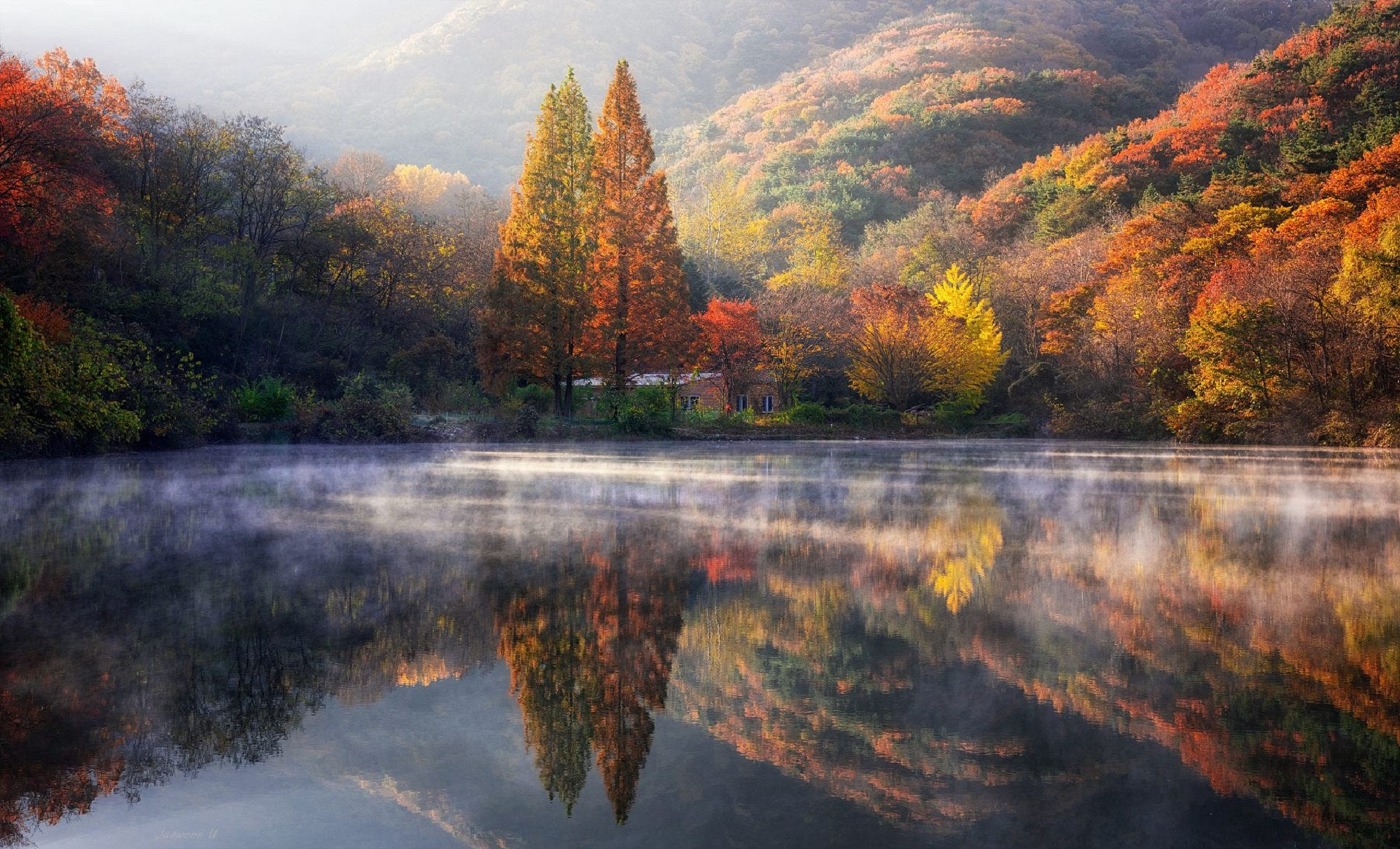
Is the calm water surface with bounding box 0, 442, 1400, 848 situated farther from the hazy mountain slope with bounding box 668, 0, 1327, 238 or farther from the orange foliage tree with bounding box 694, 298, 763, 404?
the hazy mountain slope with bounding box 668, 0, 1327, 238

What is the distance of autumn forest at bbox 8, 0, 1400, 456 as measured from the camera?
21.3m

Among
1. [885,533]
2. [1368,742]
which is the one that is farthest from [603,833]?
[885,533]

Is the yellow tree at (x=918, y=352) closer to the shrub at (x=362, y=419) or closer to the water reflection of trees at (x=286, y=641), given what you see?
the shrub at (x=362, y=419)

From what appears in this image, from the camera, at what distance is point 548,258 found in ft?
93.9

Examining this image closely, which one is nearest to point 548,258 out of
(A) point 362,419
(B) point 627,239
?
(B) point 627,239

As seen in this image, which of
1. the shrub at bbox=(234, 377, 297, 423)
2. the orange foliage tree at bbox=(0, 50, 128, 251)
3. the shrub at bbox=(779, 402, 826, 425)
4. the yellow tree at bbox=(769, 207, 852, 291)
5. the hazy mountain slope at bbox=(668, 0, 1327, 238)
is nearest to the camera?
the orange foliage tree at bbox=(0, 50, 128, 251)

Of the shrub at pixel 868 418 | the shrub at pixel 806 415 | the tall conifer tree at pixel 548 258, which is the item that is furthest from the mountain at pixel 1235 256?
the tall conifer tree at pixel 548 258

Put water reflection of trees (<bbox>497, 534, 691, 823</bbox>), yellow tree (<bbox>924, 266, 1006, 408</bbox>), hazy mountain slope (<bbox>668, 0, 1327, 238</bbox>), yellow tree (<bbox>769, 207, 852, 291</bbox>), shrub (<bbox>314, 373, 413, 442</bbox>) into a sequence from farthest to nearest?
hazy mountain slope (<bbox>668, 0, 1327, 238</bbox>), yellow tree (<bbox>769, 207, 852, 291</bbox>), yellow tree (<bbox>924, 266, 1006, 408</bbox>), shrub (<bbox>314, 373, 413, 442</bbox>), water reflection of trees (<bbox>497, 534, 691, 823</bbox>)

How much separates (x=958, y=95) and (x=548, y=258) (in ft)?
197

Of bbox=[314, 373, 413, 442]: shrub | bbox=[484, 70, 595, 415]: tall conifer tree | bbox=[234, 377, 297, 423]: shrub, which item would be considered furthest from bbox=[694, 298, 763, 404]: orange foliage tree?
bbox=[234, 377, 297, 423]: shrub

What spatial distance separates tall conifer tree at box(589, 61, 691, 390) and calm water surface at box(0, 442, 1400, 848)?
75.0 ft

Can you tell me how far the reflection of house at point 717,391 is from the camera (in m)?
39.3

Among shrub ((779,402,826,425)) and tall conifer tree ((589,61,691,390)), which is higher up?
tall conifer tree ((589,61,691,390))

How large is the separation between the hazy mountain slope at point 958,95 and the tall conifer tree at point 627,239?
1487 inches
